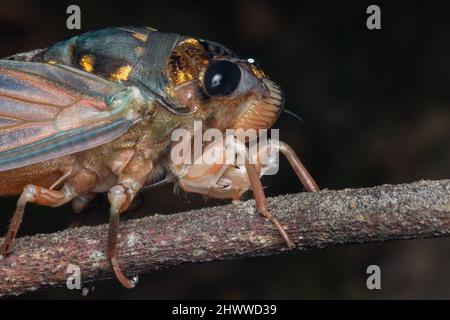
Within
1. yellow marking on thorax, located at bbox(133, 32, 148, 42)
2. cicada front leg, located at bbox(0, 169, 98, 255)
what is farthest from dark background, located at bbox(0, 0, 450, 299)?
yellow marking on thorax, located at bbox(133, 32, 148, 42)

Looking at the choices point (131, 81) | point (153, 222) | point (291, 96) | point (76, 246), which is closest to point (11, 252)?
point (76, 246)

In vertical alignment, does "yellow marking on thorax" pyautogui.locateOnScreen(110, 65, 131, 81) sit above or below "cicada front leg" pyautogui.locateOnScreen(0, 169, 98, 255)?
above

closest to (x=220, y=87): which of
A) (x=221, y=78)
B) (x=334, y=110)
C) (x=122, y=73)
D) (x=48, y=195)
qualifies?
(x=221, y=78)

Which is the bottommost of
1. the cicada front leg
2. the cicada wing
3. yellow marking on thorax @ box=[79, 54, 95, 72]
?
the cicada front leg

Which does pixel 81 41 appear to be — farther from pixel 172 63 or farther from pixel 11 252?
pixel 11 252

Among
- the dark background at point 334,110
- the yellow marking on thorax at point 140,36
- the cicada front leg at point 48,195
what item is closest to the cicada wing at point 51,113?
the cicada front leg at point 48,195

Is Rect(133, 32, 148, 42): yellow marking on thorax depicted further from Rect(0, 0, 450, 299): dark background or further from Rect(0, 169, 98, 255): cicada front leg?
Rect(0, 0, 450, 299): dark background

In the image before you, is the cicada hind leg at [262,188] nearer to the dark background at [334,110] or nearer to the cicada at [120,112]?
the cicada at [120,112]
